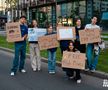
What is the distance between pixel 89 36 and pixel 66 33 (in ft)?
2.39

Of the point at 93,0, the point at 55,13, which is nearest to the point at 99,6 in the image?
the point at 93,0

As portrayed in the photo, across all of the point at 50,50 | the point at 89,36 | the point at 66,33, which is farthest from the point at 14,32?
the point at 89,36

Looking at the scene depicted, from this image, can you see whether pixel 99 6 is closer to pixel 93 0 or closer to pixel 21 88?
pixel 93 0

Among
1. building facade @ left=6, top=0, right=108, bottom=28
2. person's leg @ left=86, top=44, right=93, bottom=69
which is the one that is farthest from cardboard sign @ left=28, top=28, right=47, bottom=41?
building facade @ left=6, top=0, right=108, bottom=28

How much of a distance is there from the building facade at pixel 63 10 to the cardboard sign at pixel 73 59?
25757 millimetres

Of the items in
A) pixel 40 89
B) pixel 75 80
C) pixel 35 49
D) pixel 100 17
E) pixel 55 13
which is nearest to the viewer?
pixel 40 89

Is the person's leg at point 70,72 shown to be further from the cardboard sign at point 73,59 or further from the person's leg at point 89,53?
the person's leg at point 89,53

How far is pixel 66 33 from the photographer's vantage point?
1362 centimetres

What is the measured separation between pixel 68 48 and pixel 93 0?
36962 millimetres

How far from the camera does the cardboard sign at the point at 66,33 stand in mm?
13430

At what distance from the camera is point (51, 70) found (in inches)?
552

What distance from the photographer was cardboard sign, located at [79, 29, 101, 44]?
1334 centimetres

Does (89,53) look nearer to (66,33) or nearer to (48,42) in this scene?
(66,33)

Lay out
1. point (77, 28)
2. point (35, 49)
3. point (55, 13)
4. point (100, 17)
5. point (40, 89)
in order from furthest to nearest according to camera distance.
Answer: point (55, 13) < point (100, 17) < point (35, 49) < point (77, 28) < point (40, 89)
